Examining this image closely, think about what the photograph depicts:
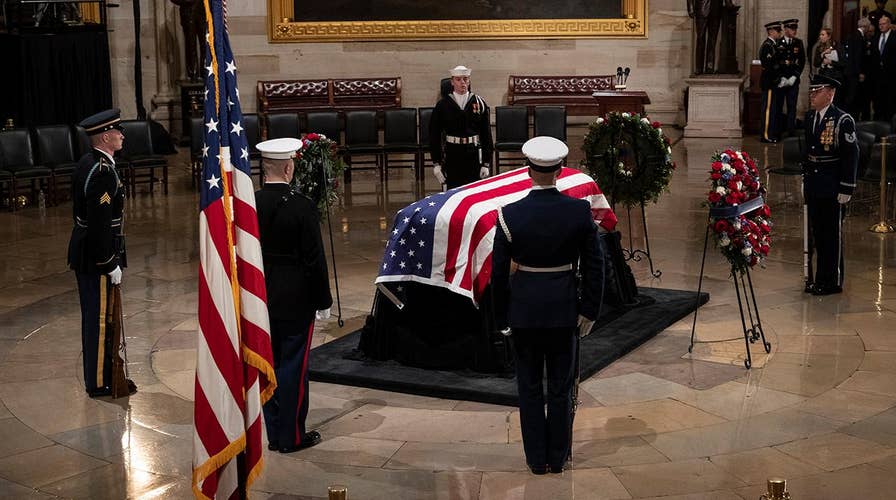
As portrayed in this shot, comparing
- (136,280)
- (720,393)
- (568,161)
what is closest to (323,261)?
(720,393)

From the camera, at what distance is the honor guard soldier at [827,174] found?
31.6ft

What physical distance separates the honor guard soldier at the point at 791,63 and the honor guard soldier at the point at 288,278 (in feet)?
45.8

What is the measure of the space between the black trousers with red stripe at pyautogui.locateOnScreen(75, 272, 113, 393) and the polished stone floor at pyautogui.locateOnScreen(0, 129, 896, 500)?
Result: 0.57 ft

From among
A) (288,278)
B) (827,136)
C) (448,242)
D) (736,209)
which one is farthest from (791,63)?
(288,278)

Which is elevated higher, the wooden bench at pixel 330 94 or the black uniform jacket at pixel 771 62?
the black uniform jacket at pixel 771 62

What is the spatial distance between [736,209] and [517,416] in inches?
83.6

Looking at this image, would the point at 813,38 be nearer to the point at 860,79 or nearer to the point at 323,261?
the point at 860,79

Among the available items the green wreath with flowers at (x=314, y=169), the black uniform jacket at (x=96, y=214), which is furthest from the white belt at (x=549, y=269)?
the green wreath with flowers at (x=314, y=169)

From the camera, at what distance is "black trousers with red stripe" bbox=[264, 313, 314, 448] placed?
261 inches

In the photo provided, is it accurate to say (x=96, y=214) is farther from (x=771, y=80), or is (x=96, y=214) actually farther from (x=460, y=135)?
(x=771, y=80)

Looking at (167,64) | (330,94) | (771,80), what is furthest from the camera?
(167,64)

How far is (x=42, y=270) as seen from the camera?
38.0 ft

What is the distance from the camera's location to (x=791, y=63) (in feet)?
62.8

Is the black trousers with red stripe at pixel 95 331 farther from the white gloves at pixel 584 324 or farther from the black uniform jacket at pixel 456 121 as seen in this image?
the black uniform jacket at pixel 456 121
